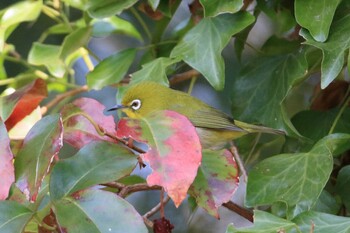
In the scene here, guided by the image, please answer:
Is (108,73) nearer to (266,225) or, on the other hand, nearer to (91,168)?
(91,168)

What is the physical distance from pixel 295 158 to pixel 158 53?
0.65 metres

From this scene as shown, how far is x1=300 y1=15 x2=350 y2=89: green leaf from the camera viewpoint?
4.36 ft

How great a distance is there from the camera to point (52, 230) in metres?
1.26

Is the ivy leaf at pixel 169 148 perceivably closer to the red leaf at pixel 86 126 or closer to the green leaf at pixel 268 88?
the red leaf at pixel 86 126

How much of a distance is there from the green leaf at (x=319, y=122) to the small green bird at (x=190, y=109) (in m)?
0.23

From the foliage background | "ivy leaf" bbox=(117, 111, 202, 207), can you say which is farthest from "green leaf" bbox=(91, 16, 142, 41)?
"ivy leaf" bbox=(117, 111, 202, 207)

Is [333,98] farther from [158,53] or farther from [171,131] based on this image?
[171,131]


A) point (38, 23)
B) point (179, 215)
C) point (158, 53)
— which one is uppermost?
point (158, 53)

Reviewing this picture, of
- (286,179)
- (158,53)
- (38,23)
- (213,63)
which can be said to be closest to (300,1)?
(213,63)

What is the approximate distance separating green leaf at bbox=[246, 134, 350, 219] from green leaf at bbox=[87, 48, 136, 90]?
0.51m

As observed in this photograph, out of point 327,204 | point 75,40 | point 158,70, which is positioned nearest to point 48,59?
point 75,40

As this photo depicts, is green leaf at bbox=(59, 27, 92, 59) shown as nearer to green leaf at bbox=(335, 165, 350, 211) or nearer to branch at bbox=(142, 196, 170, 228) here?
branch at bbox=(142, 196, 170, 228)

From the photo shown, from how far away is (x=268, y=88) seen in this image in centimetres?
159

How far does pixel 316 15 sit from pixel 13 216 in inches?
25.3
